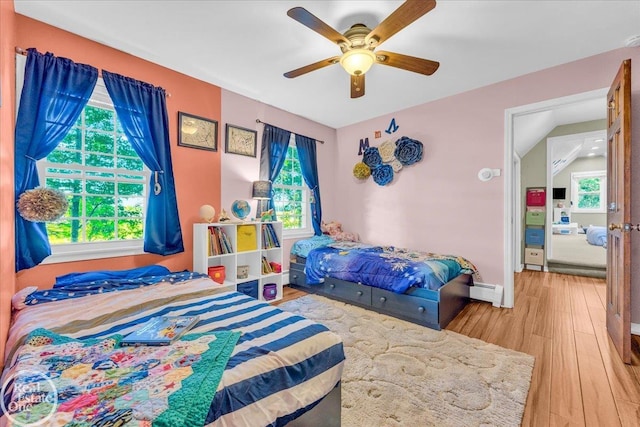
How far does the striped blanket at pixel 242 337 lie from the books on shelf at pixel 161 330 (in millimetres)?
73

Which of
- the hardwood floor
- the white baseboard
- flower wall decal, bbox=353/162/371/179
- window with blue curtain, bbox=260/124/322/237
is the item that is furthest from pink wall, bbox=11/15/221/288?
the white baseboard

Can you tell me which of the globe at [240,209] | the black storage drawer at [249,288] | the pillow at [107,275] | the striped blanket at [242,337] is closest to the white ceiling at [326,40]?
the globe at [240,209]

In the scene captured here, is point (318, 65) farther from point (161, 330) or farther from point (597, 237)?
point (597, 237)

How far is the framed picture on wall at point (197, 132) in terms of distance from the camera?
285cm

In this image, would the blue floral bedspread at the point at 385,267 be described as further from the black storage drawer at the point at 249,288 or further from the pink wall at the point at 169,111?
the pink wall at the point at 169,111

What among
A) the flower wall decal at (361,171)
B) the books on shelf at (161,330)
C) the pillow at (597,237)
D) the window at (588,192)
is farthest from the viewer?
the window at (588,192)

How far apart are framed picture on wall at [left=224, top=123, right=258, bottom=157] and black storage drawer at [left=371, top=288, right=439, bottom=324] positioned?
231 centimetres

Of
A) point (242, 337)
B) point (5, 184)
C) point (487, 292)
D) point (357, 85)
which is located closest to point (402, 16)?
point (357, 85)

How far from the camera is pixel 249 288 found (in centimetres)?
316

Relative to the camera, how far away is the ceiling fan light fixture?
1.96 m

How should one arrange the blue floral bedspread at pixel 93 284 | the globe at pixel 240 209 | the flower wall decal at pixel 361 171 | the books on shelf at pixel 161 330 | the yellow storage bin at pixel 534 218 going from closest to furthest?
the books on shelf at pixel 161 330
the blue floral bedspread at pixel 93 284
the globe at pixel 240 209
the flower wall decal at pixel 361 171
the yellow storage bin at pixel 534 218

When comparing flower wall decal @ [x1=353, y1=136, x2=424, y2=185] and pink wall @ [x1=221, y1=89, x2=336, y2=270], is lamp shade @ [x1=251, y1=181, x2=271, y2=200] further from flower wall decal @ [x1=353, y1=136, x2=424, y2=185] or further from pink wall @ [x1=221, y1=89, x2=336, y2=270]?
flower wall decal @ [x1=353, y1=136, x2=424, y2=185]

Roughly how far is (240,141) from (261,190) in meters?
0.67

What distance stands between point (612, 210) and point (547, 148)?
317 cm
